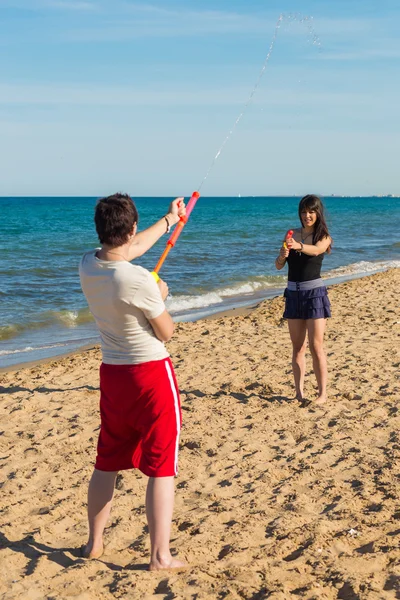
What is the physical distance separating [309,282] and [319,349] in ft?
1.82

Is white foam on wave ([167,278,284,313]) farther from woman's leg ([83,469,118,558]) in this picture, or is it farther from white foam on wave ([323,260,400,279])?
woman's leg ([83,469,118,558])

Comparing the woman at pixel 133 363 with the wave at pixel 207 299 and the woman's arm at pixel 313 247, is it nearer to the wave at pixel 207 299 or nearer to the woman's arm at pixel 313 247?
the woman's arm at pixel 313 247

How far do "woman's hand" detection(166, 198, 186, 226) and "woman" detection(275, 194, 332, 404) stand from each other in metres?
2.14

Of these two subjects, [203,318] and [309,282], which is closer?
[309,282]

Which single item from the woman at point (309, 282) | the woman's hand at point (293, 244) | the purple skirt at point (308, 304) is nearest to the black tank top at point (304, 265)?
the woman at point (309, 282)

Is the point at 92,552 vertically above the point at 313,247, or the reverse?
the point at 313,247

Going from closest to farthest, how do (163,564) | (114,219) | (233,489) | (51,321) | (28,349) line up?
(114,219) < (163,564) < (233,489) < (28,349) < (51,321)

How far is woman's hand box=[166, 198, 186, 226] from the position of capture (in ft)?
10.9

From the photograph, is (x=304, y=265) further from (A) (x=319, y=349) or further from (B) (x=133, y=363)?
(B) (x=133, y=363)

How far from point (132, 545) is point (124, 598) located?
558 millimetres

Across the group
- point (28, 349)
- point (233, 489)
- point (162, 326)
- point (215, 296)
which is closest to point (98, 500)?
point (162, 326)

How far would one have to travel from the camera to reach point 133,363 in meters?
3.01

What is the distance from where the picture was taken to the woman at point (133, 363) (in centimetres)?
290

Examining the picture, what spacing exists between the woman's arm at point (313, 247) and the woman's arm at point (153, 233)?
6.68 ft
